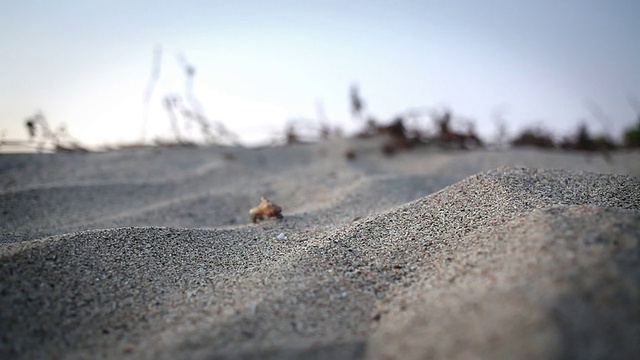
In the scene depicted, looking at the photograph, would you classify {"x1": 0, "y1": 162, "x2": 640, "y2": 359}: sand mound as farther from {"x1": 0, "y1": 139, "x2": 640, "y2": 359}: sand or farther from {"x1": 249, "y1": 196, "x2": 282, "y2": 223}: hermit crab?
{"x1": 249, "y1": 196, "x2": 282, "y2": 223}: hermit crab

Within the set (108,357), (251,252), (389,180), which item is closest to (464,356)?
(108,357)

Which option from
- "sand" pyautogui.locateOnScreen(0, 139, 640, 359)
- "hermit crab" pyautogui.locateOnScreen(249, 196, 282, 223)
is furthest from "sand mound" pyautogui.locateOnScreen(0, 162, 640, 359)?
"hermit crab" pyautogui.locateOnScreen(249, 196, 282, 223)

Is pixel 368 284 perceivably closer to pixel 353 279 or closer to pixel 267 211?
A: pixel 353 279

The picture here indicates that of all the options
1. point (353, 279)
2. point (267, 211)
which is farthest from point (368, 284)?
point (267, 211)

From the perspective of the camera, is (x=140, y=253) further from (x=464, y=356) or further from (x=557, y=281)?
(x=557, y=281)

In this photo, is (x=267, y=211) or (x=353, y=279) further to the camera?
(x=267, y=211)

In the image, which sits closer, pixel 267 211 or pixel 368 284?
pixel 368 284
